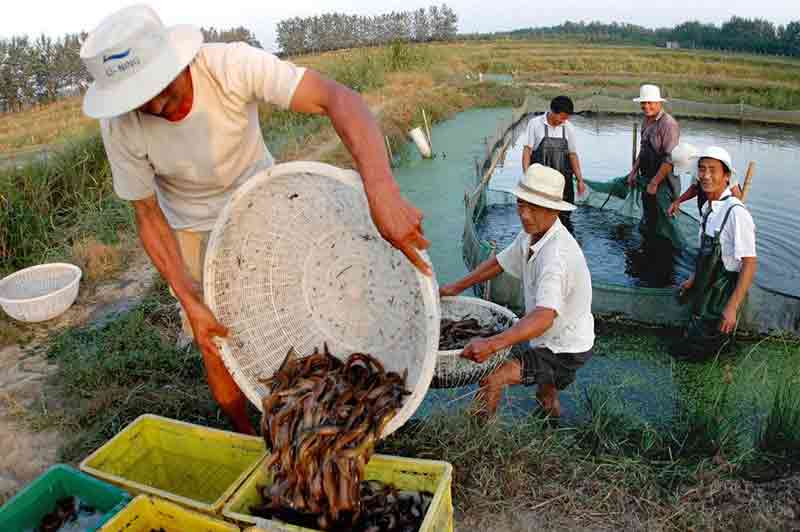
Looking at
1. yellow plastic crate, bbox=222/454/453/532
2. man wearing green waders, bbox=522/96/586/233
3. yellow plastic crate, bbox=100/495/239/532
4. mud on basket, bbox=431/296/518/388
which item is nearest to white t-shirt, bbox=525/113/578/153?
man wearing green waders, bbox=522/96/586/233

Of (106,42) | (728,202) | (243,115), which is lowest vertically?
(728,202)

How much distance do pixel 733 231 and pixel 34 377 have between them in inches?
209

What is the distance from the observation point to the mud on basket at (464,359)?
3.67 meters

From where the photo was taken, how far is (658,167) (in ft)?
22.8

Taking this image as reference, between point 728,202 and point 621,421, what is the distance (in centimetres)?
201

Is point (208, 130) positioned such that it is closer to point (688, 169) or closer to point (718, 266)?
point (718, 266)

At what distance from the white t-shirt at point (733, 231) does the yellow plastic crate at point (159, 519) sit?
12.8 feet

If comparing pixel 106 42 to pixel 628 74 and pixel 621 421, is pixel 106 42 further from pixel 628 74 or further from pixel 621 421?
pixel 628 74

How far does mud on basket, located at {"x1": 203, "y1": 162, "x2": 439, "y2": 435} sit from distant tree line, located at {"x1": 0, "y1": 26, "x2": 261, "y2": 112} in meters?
31.9

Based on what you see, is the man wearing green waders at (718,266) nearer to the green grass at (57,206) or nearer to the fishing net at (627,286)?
the fishing net at (627,286)

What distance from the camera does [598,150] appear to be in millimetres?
14133

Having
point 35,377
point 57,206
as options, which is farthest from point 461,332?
point 57,206

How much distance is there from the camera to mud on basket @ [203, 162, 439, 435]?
2570mm

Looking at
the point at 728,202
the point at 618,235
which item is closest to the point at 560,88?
the point at 618,235
